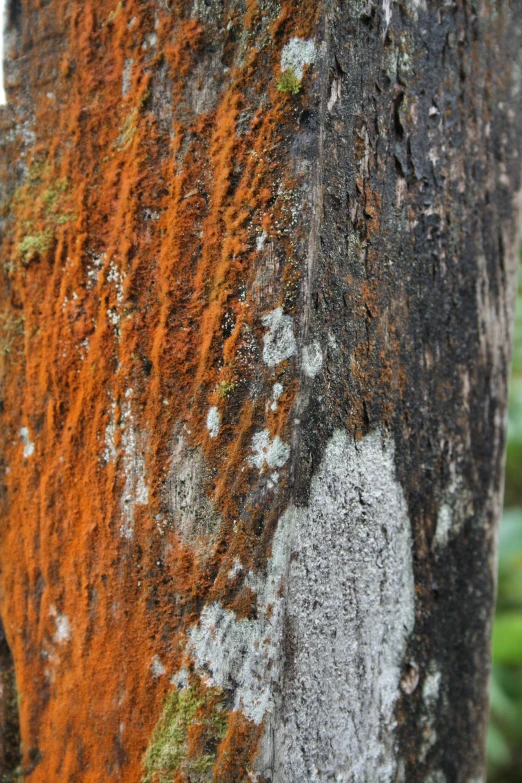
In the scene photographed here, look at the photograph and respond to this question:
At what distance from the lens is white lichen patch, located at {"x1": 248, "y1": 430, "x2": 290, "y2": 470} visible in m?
0.58

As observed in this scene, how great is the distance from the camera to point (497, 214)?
33.8 inches

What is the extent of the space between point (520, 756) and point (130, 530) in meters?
2.35

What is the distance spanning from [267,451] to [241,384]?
7cm

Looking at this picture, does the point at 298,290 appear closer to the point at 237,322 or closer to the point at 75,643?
the point at 237,322

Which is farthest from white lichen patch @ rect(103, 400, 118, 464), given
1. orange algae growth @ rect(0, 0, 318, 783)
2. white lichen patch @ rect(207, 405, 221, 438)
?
white lichen patch @ rect(207, 405, 221, 438)

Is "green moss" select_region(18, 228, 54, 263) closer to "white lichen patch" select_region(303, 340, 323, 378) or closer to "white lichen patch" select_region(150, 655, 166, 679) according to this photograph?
"white lichen patch" select_region(303, 340, 323, 378)

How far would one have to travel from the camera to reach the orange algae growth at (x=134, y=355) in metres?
0.59

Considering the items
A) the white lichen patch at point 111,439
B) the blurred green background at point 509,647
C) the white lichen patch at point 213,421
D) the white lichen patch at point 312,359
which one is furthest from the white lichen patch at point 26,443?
the blurred green background at point 509,647

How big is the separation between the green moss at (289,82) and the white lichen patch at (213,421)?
32cm

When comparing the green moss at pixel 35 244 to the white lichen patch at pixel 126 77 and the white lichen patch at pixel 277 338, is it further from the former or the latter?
the white lichen patch at pixel 277 338

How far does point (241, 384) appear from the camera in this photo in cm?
60

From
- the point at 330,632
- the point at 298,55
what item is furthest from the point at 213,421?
the point at 298,55

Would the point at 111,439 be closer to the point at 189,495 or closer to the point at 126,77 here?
the point at 189,495

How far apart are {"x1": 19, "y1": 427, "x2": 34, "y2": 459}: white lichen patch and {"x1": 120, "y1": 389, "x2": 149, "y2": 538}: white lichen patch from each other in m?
0.16
